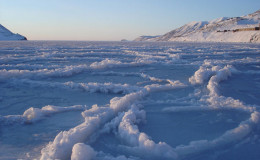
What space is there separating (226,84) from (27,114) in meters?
4.26

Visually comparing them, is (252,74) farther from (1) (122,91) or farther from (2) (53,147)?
(2) (53,147)

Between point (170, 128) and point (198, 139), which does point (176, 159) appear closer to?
point (198, 139)

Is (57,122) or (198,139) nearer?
(198,139)

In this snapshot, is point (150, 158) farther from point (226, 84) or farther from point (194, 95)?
point (226, 84)

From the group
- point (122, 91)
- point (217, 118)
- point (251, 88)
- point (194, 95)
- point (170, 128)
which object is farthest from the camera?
point (251, 88)

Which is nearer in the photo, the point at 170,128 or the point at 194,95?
the point at 170,128

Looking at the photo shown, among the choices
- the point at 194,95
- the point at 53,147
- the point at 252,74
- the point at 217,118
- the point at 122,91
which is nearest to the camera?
the point at 53,147

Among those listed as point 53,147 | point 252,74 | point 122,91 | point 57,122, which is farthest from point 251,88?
point 53,147

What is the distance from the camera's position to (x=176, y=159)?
6.95 feet

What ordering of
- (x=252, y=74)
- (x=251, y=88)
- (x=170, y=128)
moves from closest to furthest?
(x=170, y=128)
(x=251, y=88)
(x=252, y=74)

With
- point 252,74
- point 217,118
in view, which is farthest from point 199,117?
point 252,74

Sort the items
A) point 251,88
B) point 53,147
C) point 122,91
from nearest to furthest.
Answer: point 53,147 < point 122,91 < point 251,88

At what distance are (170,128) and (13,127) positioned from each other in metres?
1.99

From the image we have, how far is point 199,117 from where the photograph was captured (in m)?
3.22
